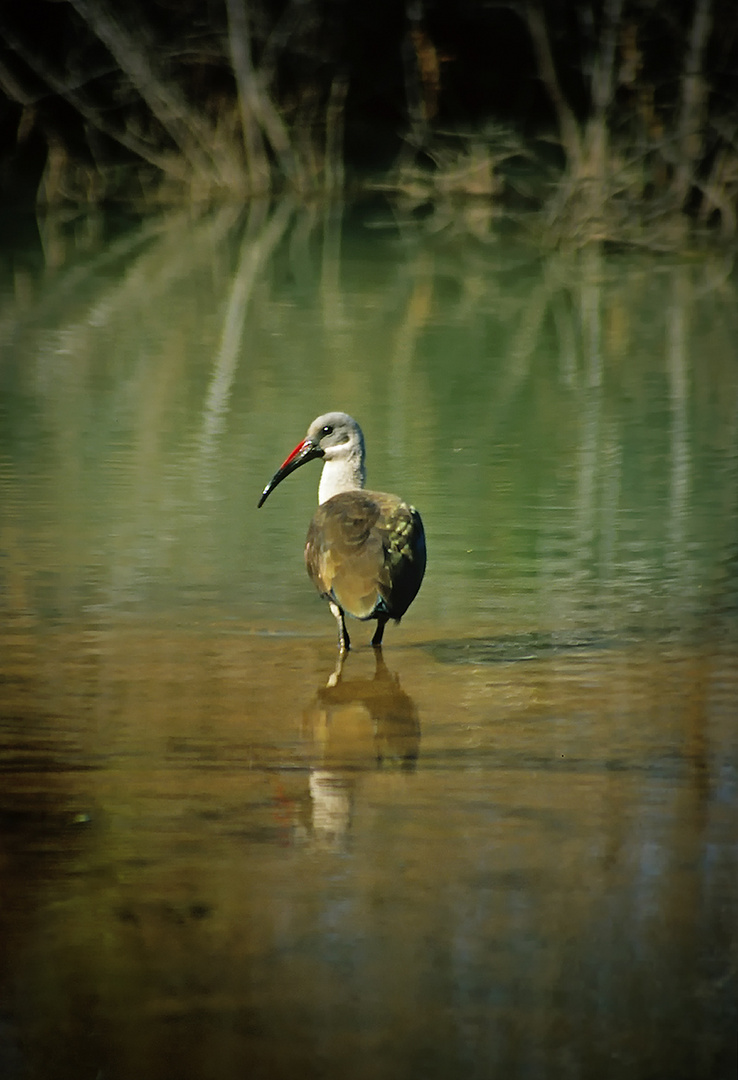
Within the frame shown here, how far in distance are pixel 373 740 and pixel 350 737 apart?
0.07 meters

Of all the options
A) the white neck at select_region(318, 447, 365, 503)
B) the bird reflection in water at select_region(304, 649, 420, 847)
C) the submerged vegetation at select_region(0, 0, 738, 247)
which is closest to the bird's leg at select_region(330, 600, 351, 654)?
the bird reflection in water at select_region(304, 649, 420, 847)

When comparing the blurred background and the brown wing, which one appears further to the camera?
the brown wing

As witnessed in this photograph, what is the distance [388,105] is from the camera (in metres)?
26.1

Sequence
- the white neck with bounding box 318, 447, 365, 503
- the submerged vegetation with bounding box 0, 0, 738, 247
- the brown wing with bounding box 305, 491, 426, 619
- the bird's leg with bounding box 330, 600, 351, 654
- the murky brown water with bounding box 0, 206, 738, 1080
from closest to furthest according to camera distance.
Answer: the murky brown water with bounding box 0, 206, 738, 1080 → the brown wing with bounding box 305, 491, 426, 619 → the bird's leg with bounding box 330, 600, 351, 654 → the white neck with bounding box 318, 447, 365, 503 → the submerged vegetation with bounding box 0, 0, 738, 247

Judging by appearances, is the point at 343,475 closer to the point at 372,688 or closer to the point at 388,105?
the point at 372,688

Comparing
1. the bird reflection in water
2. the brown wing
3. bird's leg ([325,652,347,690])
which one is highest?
the brown wing

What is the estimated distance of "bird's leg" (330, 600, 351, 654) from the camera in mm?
5809

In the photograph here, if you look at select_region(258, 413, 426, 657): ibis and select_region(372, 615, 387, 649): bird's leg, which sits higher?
select_region(258, 413, 426, 657): ibis

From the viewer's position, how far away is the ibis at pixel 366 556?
18.6 feet

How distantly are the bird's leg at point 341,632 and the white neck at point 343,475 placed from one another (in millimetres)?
654

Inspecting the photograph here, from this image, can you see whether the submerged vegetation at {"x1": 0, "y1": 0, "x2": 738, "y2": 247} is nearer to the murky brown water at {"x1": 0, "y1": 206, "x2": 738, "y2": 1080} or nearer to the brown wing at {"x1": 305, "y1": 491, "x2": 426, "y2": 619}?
the murky brown water at {"x1": 0, "y1": 206, "x2": 738, "y2": 1080}

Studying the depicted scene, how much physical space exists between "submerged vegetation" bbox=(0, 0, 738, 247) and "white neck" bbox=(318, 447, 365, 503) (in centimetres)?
1035

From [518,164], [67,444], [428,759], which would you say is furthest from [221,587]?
[518,164]

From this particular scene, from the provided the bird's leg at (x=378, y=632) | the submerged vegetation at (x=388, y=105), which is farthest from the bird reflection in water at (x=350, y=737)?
the submerged vegetation at (x=388, y=105)
